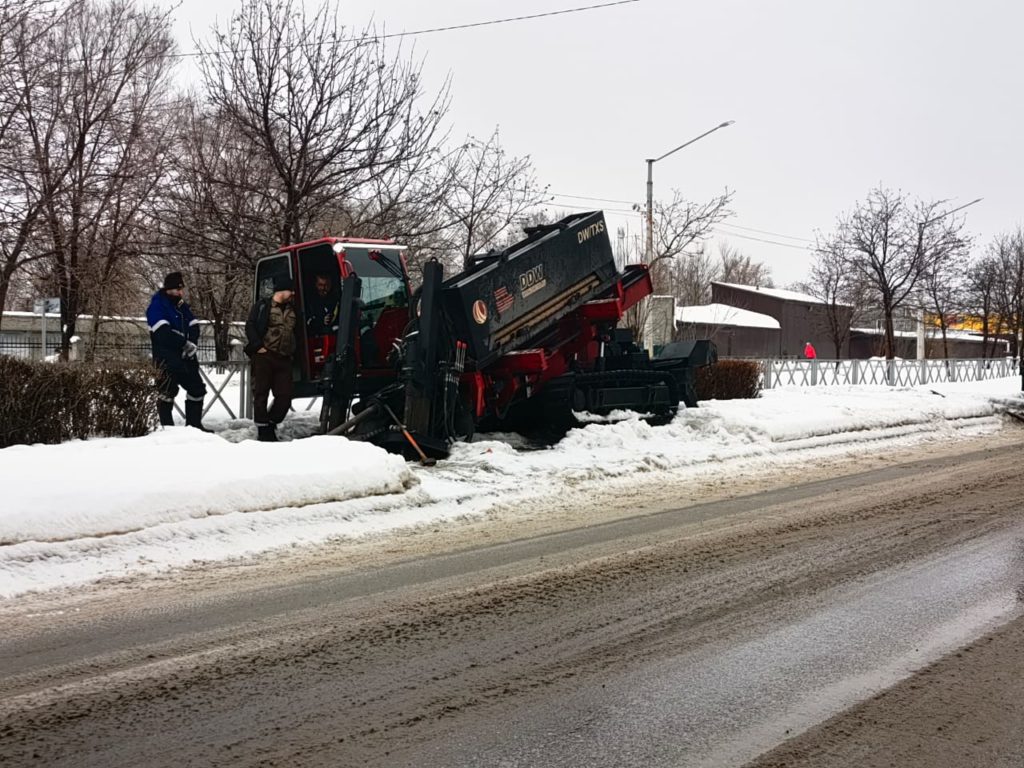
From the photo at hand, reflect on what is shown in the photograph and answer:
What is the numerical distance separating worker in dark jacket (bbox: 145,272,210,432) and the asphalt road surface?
5.47 metres

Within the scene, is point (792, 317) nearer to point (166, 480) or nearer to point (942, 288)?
point (942, 288)

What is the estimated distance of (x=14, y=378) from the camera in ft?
28.7

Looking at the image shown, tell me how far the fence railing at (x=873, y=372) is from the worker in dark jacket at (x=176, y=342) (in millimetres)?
14010

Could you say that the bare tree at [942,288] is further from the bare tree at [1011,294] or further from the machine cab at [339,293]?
the machine cab at [339,293]

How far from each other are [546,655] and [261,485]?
3907 mm

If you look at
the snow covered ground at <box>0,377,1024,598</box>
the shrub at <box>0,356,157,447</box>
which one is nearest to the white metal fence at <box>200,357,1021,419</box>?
the snow covered ground at <box>0,377,1024,598</box>

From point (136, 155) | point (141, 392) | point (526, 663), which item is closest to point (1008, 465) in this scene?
point (526, 663)

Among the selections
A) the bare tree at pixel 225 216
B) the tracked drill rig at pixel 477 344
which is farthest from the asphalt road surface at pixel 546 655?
the bare tree at pixel 225 216

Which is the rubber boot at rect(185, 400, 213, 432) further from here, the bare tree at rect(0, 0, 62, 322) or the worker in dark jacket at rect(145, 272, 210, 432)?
the bare tree at rect(0, 0, 62, 322)

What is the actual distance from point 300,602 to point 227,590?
0.59 meters

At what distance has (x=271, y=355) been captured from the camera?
37.0 feet

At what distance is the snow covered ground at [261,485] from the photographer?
6340 millimetres

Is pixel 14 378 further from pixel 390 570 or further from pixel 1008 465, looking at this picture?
pixel 1008 465

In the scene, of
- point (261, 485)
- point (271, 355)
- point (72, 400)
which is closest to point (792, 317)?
point (271, 355)
